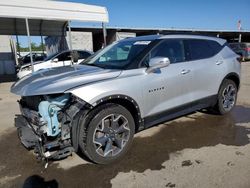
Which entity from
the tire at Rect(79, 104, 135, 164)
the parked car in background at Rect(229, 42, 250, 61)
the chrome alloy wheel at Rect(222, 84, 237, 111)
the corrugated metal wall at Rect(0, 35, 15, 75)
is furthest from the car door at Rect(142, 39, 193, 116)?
the parked car in background at Rect(229, 42, 250, 61)

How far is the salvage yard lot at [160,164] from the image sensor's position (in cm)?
304

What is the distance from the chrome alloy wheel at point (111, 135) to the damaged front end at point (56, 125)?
0.35 meters

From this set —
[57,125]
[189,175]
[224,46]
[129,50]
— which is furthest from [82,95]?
[224,46]

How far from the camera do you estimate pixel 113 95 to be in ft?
11.0

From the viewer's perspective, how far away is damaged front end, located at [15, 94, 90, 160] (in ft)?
10.3

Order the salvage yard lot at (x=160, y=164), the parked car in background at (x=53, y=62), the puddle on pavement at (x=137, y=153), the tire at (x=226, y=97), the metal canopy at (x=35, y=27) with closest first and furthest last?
the salvage yard lot at (x=160, y=164) < the puddle on pavement at (x=137, y=153) < the tire at (x=226, y=97) < the parked car in background at (x=53, y=62) < the metal canopy at (x=35, y=27)

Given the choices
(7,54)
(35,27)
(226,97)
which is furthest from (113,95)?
(7,54)

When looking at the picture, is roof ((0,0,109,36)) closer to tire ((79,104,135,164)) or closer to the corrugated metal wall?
the corrugated metal wall

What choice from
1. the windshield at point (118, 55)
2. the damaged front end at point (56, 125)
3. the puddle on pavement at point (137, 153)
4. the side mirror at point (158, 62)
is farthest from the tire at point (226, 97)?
the damaged front end at point (56, 125)

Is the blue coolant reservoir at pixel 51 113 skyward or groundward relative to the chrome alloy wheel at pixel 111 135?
skyward

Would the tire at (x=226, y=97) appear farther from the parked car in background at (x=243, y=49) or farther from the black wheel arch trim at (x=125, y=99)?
the parked car in background at (x=243, y=49)

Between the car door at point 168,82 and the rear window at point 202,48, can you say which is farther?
the rear window at point 202,48

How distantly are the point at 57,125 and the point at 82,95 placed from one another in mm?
540

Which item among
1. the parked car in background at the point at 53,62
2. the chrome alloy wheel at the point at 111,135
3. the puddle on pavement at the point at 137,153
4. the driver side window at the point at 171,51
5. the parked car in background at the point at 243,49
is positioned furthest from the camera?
the parked car in background at the point at 243,49
